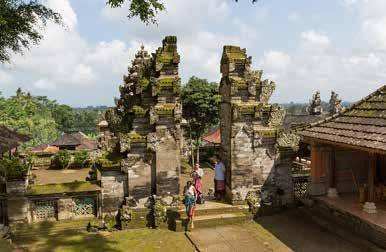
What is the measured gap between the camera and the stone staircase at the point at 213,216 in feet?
42.0

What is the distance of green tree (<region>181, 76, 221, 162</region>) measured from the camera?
31.4 m

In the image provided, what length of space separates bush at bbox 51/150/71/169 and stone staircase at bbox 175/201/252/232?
17.5 m

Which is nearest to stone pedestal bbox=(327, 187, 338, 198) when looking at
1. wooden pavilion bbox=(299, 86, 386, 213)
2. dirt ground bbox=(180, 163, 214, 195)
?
wooden pavilion bbox=(299, 86, 386, 213)

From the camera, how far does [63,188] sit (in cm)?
1290

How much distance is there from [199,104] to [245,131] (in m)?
17.6

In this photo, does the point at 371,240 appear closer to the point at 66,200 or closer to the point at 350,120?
the point at 350,120

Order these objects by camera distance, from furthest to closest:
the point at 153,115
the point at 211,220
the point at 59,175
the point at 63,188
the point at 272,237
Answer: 1. the point at 59,175
2. the point at 153,115
3. the point at 211,220
4. the point at 63,188
5. the point at 272,237

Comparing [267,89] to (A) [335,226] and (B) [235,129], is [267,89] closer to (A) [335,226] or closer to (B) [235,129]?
(B) [235,129]

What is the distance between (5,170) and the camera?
1233 cm

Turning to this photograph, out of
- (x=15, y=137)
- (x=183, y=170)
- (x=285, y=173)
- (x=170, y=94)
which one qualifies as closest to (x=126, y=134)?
(x=170, y=94)

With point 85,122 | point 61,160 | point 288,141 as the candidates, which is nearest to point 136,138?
point 288,141

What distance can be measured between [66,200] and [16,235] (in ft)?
5.82

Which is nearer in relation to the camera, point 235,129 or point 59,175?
point 235,129

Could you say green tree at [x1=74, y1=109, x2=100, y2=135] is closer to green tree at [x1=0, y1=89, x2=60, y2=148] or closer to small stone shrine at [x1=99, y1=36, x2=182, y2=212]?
green tree at [x1=0, y1=89, x2=60, y2=148]
